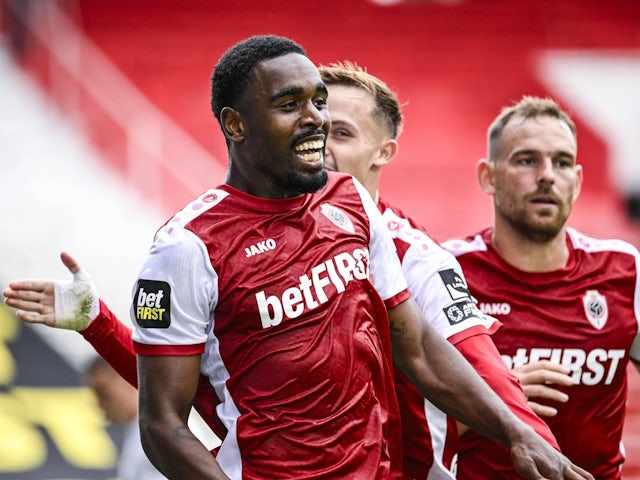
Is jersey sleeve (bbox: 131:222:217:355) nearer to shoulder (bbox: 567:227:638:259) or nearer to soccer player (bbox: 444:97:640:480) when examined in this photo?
soccer player (bbox: 444:97:640:480)

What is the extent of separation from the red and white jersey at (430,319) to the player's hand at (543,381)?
335 millimetres

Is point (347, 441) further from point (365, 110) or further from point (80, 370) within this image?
point (80, 370)

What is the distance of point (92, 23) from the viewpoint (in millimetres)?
15562

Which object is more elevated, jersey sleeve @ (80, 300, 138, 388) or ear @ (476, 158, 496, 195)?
ear @ (476, 158, 496, 195)

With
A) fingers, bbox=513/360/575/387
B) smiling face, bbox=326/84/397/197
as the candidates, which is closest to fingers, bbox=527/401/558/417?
fingers, bbox=513/360/575/387

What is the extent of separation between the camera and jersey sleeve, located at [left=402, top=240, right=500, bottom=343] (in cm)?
411

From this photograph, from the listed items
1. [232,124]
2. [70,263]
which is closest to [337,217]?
[232,124]

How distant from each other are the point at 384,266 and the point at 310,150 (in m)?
0.48

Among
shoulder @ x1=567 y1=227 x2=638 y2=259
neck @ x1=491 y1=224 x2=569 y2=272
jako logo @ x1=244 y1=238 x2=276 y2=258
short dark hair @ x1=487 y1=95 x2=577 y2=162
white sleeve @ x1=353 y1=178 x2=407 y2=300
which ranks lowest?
jako logo @ x1=244 y1=238 x2=276 y2=258

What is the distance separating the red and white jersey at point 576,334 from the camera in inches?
185

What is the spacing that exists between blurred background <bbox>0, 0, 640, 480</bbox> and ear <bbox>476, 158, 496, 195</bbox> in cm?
384

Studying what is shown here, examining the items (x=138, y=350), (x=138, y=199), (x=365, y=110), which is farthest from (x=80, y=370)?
(x=138, y=350)

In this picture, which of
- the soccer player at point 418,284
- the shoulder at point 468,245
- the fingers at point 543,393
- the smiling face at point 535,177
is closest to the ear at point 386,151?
the soccer player at point 418,284

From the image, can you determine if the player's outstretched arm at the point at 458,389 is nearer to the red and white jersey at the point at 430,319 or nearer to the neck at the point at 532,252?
the red and white jersey at the point at 430,319
